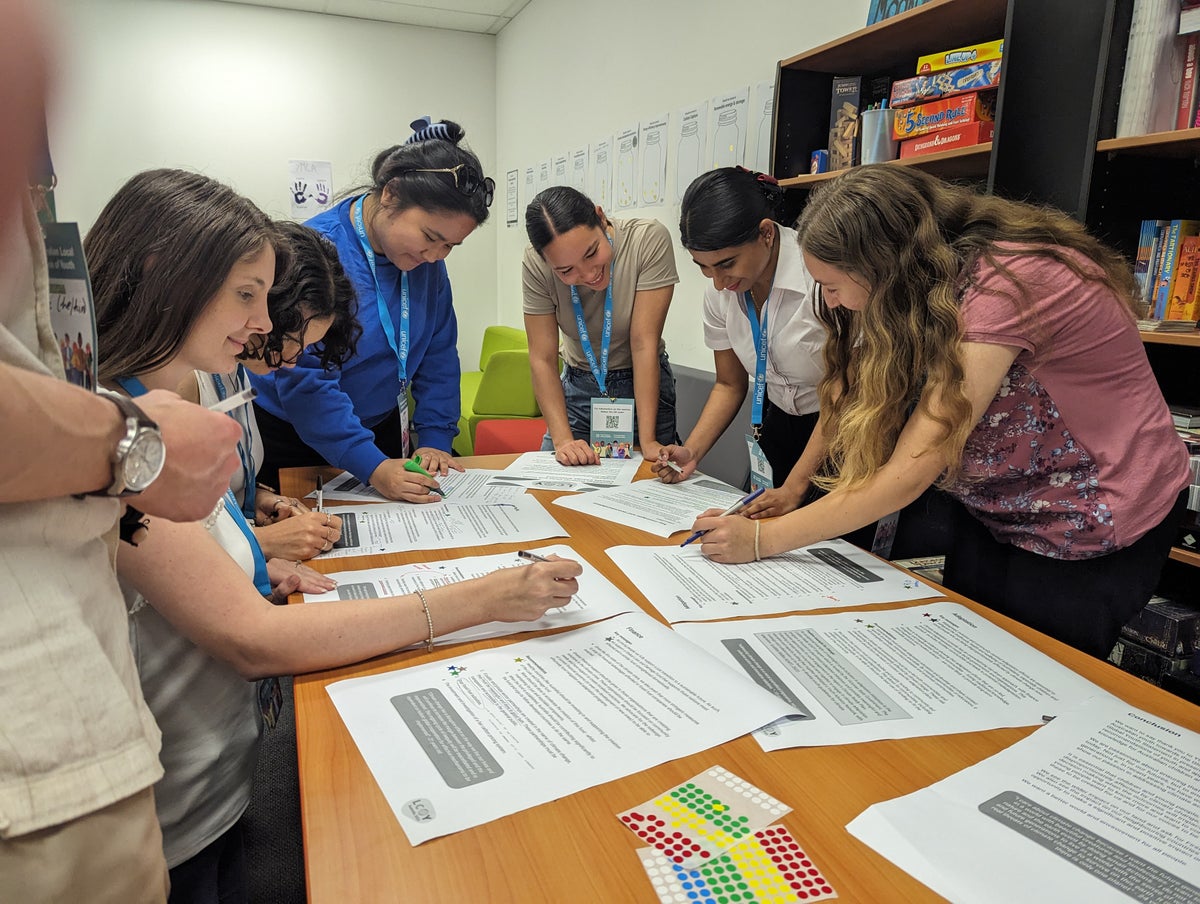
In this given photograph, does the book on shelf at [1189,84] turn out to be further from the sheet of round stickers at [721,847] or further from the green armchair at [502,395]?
the green armchair at [502,395]

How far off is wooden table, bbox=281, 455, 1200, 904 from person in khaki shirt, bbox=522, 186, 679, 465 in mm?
1318

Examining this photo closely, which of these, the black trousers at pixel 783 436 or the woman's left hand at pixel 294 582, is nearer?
the woman's left hand at pixel 294 582

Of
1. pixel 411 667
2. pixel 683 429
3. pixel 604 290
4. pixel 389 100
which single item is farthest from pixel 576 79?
pixel 411 667

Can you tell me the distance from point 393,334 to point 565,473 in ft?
1.84

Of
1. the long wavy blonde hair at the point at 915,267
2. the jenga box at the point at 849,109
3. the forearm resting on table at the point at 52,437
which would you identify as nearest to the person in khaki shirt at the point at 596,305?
the jenga box at the point at 849,109

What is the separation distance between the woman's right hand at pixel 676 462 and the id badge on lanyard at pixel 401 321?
0.68 metres

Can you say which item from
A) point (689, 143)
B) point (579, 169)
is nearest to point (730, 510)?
point (689, 143)

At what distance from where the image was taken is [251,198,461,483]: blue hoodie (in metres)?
1.75

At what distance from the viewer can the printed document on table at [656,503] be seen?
151 centimetres

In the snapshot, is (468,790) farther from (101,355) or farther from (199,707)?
(101,355)

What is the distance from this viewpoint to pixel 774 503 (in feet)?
5.16

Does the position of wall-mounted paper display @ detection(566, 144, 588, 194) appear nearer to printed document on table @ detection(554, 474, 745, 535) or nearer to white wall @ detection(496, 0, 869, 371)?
white wall @ detection(496, 0, 869, 371)

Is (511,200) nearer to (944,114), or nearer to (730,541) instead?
(944,114)

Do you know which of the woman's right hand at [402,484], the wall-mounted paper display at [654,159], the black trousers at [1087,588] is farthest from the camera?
the wall-mounted paper display at [654,159]
